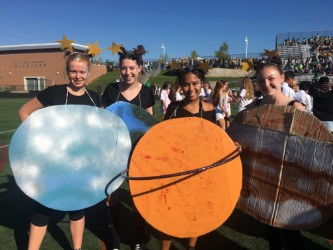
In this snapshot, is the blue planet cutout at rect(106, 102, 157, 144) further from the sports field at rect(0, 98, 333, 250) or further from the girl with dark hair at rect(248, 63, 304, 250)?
the girl with dark hair at rect(248, 63, 304, 250)

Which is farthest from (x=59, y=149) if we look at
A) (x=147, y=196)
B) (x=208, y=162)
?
(x=208, y=162)

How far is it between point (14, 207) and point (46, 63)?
46560 mm

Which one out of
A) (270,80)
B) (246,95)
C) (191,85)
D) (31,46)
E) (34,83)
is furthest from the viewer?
(34,83)

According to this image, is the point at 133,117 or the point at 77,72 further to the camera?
the point at 133,117

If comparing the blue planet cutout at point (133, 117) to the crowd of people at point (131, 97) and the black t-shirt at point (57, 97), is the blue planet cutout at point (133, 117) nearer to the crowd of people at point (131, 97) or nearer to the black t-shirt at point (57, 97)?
the crowd of people at point (131, 97)

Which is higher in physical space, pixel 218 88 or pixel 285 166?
pixel 218 88

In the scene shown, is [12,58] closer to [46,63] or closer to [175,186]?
[46,63]

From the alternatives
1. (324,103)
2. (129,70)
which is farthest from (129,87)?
(324,103)

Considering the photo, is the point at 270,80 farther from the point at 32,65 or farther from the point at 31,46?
the point at 32,65

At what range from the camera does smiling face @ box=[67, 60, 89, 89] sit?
2.73m

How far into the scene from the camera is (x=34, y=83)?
4681 centimetres

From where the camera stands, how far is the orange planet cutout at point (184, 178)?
244 centimetres

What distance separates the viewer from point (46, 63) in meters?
46.8

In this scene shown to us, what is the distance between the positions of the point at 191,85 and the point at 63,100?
1.19 m
